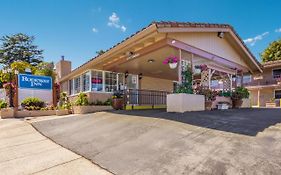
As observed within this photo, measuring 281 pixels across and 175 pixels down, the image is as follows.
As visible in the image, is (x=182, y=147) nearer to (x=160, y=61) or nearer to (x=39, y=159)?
(x=39, y=159)

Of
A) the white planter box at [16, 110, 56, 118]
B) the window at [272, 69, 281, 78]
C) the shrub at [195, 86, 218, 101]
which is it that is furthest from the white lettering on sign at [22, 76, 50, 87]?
the window at [272, 69, 281, 78]

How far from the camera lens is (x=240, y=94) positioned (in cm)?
1201

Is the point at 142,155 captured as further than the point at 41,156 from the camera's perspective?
No

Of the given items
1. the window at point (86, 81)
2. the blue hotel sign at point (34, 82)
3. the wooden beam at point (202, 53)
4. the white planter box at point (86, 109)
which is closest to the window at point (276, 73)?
the wooden beam at point (202, 53)

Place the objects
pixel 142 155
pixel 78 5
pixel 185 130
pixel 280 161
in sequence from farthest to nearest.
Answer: pixel 78 5 → pixel 185 130 → pixel 142 155 → pixel 280 161

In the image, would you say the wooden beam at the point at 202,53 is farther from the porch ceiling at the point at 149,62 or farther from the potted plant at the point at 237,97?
the potted plant at the point at 237,97

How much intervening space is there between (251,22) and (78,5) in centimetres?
1368

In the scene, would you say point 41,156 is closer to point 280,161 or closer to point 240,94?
point 280,161

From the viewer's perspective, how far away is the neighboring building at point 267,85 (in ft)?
77.2

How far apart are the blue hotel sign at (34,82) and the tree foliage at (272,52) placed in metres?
31.1

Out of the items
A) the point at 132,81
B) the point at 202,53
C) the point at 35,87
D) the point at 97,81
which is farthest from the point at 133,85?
the point at 35,87

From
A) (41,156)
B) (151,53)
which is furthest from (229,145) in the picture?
(151,53)

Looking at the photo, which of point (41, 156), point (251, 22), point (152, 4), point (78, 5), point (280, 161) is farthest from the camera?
point (251, 22)

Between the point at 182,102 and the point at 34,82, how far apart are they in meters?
12.5
